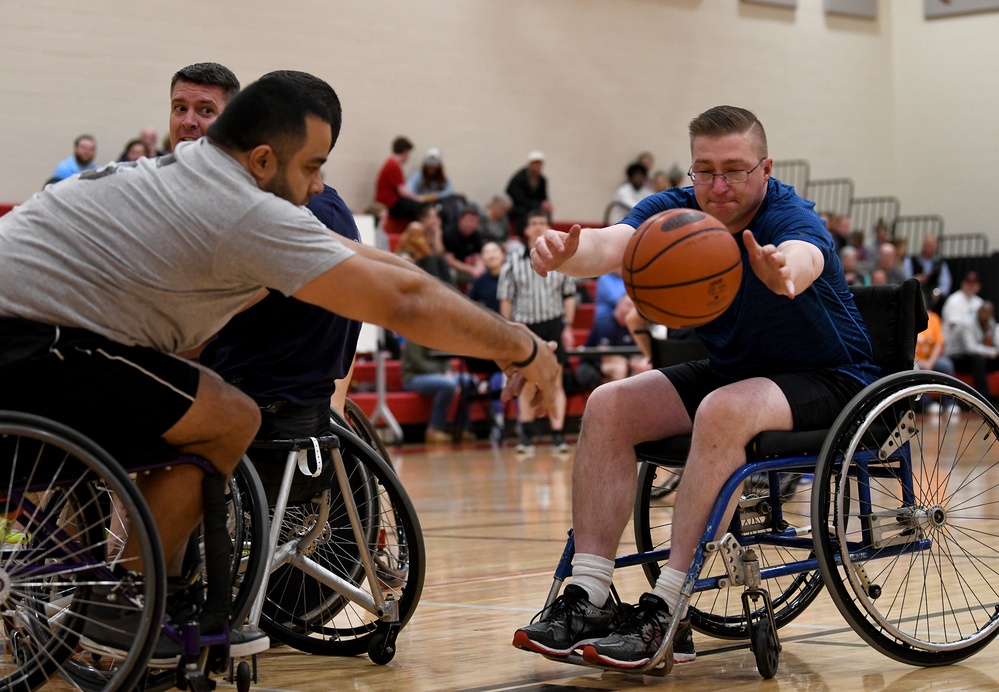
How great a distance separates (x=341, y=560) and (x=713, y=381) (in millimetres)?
1004

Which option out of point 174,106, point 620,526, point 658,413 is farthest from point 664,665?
point 174,106

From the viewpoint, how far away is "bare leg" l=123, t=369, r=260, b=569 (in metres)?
2.11

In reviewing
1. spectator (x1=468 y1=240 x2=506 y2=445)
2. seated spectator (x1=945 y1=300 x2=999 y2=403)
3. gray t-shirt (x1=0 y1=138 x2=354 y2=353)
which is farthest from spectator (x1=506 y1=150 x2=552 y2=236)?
→ gray t-shirt (x1=0 y1=138 x2=354 y2=353)

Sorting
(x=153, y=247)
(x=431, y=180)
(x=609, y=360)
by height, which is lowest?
(x=609, y=360)

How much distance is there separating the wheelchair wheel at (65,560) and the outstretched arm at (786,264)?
1.20m

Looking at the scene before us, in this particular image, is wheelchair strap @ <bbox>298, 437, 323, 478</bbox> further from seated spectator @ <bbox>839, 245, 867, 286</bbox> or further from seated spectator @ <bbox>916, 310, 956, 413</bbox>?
seated spectator @ <bbox>839, 245, 867, 286</bbox>

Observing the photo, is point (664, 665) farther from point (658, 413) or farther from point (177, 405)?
point (177, 405)

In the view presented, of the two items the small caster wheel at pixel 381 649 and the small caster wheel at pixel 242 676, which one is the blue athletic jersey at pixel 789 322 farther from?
the small caster wheel at pixel 242 676

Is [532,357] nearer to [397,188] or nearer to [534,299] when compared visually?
[534,299]

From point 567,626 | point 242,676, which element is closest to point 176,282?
point 242,676

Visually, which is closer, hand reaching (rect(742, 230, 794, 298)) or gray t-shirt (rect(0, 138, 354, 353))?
gray t-shirt (rect(0, 138, 354, 353))

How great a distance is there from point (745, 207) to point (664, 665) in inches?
39.5

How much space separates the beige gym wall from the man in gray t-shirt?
29.0ft

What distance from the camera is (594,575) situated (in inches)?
102
